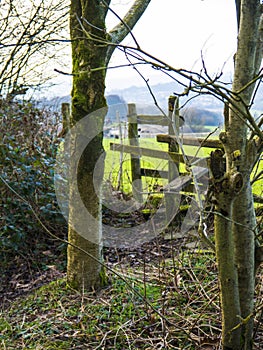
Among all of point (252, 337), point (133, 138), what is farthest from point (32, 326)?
point (133, 138)

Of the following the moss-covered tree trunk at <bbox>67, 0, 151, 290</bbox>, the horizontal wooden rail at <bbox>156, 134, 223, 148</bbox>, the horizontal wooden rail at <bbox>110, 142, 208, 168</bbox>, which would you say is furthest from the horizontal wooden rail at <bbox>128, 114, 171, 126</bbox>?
the moss-covered tree trunk at <bbox>67, 0, 151, 290</bbox>

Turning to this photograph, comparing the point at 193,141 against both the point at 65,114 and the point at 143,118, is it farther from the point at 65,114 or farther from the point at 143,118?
the point at 65,114

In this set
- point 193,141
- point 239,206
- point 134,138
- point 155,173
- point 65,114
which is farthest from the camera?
point 65,114

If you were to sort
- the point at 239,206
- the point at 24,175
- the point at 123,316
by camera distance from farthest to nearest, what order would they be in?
the point at 24,175, the point at 123,316, the point at 239,206

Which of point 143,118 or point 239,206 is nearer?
point 239,206

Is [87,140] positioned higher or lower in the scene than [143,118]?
lower

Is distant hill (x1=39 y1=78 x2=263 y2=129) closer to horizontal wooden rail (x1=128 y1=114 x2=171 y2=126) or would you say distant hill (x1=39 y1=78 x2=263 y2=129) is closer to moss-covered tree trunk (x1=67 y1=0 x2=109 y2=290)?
horizontal wooden rail (x1=128 y1=114 x2=171 y2=126)

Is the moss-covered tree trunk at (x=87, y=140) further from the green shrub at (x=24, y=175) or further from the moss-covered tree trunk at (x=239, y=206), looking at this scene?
the moss-covered tree trunk at (x=239, y=206)

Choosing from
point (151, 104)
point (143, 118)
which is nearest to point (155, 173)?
point (143, 118)

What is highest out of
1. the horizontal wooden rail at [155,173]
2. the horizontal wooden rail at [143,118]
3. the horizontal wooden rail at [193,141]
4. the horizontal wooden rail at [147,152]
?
the horizontal wooden rail at [143,118]

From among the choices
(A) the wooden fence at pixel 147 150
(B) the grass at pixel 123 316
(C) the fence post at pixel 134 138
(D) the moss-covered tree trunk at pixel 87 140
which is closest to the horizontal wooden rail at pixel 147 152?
(A) the wooden fence at pixel 147 150

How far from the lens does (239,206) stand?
2.00m

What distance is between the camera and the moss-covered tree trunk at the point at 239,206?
73.0 inches

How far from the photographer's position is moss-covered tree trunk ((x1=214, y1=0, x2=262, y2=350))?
1855mm
